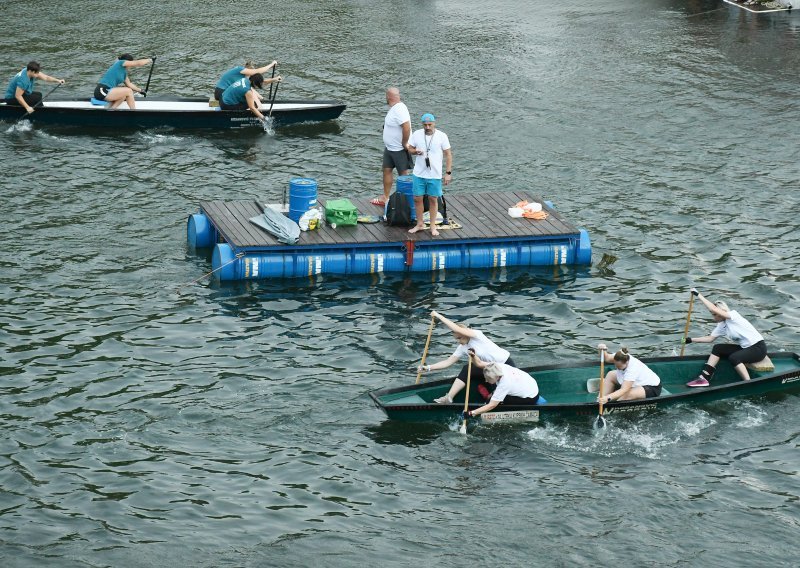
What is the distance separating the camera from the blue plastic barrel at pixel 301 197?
23.5 meters

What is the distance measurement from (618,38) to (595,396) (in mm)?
25474

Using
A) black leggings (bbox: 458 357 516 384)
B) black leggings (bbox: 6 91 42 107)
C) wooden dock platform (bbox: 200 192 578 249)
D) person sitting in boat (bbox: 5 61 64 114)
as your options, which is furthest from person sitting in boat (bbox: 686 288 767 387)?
black leggings (bbox: 6 91 42 107)

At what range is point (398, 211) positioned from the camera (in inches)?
948

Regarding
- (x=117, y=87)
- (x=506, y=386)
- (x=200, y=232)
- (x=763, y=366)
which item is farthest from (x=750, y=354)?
(x=117, y=87)

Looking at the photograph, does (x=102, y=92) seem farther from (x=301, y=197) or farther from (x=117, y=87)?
(x=301, y=197)

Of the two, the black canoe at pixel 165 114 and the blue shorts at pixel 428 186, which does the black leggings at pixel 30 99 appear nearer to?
the black canoe at pixel 165 114

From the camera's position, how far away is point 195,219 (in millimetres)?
24375

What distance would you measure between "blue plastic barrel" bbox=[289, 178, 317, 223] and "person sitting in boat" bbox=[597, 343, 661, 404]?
25.1 feet

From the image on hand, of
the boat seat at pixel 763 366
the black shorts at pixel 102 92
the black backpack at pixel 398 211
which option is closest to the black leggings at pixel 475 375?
the boat seat at pixel 763 366

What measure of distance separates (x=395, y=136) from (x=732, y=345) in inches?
331

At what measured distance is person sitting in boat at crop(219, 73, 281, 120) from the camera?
31828mm

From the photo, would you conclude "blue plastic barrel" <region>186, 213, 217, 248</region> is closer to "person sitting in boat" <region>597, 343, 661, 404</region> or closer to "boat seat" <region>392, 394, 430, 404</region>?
"boat seat" <region>392, 394, 430, 404</region>

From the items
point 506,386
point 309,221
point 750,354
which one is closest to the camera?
point 506,386

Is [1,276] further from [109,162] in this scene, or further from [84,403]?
[109,162]
